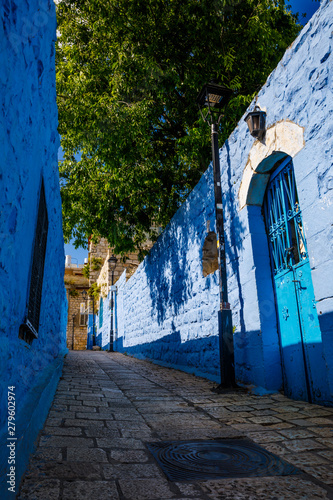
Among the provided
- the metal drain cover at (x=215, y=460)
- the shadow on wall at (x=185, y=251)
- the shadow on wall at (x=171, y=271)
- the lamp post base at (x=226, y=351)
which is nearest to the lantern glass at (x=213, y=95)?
the shadow on wall at (x=185, y=251)

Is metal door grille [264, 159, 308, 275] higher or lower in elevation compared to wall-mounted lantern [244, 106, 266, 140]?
lower

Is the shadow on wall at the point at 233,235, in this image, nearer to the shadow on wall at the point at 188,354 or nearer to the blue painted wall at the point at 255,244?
the blue painted wall at the point at 255,244

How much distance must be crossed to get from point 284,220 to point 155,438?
283 cm

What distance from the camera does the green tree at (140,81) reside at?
789 centimetres

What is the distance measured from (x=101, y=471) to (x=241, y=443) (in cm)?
107

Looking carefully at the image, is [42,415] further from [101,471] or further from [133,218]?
[133,218]

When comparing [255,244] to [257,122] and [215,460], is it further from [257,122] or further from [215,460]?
[215,460]

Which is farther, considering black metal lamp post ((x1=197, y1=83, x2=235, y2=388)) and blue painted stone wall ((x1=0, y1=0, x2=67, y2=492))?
black metal lamp post ((x1=197, y1=83, x2=235, y2=388))

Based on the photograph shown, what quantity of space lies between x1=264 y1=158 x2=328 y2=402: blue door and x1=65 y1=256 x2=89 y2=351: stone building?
2444cm

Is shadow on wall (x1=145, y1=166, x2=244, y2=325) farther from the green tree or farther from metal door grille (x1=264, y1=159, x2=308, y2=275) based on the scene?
the green tree

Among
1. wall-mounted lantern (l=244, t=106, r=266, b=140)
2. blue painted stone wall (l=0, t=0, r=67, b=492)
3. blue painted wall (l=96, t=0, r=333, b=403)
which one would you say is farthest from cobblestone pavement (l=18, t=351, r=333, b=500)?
wall-mounted lantern (l=244, t=106, r=266, b=140)

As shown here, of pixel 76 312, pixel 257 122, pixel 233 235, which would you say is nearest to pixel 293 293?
pixel 233 235

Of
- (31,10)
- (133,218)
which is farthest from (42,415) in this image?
(133,218)

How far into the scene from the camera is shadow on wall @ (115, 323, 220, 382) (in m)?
5.84
